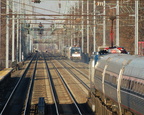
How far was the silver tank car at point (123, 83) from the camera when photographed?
13.1 meters

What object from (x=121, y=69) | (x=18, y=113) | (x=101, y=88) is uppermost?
(x=121, y=69)

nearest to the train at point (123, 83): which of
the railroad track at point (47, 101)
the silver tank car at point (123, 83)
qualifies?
the silver tank car at point (123, 83)

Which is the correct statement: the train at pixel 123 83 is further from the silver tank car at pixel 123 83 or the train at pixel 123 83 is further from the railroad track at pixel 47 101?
the railroad track at pixel 47 101

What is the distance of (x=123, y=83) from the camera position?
1524 cm

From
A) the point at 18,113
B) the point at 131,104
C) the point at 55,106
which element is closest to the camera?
the point at 131,104

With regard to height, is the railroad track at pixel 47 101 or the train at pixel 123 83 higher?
the train at pixel 123 83

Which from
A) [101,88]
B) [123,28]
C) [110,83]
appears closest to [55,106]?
[101,88]

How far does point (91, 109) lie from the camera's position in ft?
77.8

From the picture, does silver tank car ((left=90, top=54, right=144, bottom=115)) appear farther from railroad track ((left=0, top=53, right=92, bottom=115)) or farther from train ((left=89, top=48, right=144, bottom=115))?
railroad track ((left=0, top=53, right=92, bottom=115))

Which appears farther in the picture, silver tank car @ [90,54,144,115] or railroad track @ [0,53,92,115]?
railroad track @ [0,53,92,115]

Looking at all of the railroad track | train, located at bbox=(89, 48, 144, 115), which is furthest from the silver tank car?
the railroad track

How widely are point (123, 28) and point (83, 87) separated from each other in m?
48.7

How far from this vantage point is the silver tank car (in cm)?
1310

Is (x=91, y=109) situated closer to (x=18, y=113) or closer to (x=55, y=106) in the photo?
(x=55, y=106)
